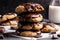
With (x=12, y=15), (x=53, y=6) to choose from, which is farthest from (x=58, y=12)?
(x=12, y=15)

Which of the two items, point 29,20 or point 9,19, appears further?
point 9,19

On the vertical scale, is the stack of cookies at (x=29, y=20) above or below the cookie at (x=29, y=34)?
above

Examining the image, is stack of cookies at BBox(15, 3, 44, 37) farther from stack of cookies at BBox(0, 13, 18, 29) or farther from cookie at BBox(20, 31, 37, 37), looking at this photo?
stack of cookies at BBox(0, 13, 18, 29)

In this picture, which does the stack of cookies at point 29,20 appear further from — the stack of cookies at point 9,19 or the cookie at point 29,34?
the stack of cookies at point 9,19

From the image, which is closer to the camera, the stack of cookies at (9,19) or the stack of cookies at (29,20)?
the stack of cookies at (29,20)

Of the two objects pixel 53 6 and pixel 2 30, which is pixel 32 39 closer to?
pixel 2 30

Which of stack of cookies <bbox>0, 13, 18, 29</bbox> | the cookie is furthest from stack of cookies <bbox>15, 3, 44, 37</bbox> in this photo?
stack of cookies <bbox>0, 13, 18, 29</bbox>

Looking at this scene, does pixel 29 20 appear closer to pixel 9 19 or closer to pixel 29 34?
pixel 29 34

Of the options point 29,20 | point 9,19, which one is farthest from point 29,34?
point 9,19

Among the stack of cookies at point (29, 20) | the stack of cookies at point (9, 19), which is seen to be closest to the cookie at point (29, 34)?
the stack of cookies at point (29, 20)
